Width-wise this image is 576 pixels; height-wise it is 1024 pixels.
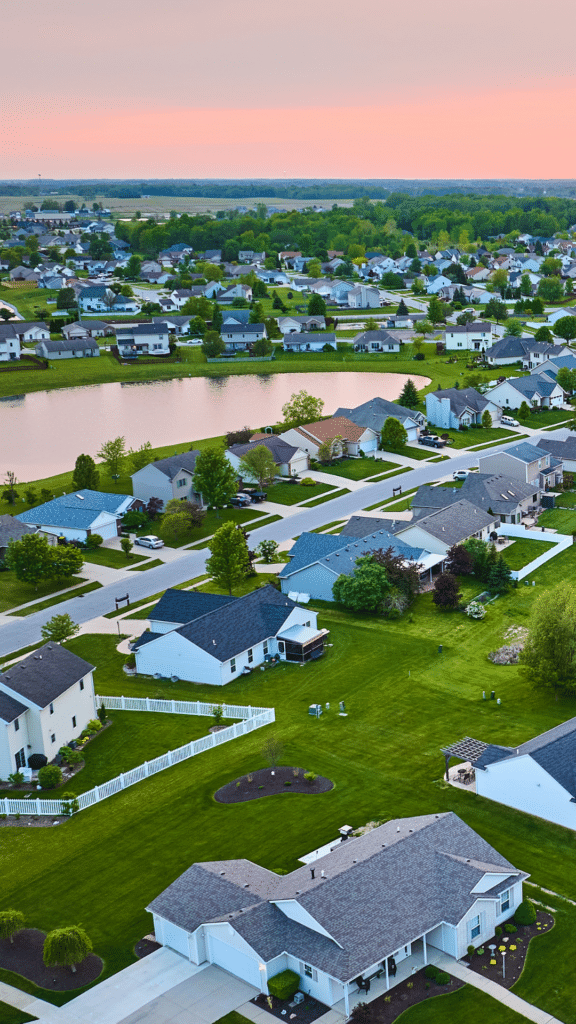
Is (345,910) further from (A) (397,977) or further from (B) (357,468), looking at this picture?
(B) (357,468)

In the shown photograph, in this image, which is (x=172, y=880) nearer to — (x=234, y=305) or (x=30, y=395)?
(x=30, y=395)

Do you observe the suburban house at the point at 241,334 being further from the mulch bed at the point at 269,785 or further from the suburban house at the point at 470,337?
the mulch bed at the point at 269,785

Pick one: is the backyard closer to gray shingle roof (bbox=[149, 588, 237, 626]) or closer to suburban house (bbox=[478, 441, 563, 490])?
gray shingle roof (bbox=[149, 588, 237, 626])

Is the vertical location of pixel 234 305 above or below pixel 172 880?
above

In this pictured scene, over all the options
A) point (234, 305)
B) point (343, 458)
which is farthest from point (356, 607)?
point (234, 305)

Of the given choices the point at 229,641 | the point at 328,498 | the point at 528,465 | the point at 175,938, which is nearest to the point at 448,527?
the point at 528,465

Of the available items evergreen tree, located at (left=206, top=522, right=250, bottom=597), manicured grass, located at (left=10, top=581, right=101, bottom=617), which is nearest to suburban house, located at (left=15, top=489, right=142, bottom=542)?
manicured grass, located at (left=10, top=581, right=101, bottom=617)

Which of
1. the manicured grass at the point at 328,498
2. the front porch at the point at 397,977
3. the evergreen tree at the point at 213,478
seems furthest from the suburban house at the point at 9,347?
the front porch at the point at 397,977
